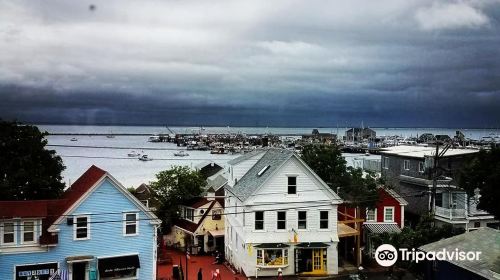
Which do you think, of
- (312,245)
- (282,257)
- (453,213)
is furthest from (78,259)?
(453,213)

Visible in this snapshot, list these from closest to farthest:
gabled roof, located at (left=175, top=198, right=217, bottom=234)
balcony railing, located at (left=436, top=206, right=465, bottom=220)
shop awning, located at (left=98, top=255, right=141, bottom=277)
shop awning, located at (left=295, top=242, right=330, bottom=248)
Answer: shop awning, located at (left=98, top=255, right=141, bottom=277) < shop awning, located at (left=295, top=242, right=330, bottom=248) < balcony railing, located at (left=436, top=206, right=465, bottom=220) < gabled roof, located at (left=175, top=198, right=217, bottom=234)

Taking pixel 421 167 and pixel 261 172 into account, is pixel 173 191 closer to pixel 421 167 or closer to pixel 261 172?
pixel 261 172

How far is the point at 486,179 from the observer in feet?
123

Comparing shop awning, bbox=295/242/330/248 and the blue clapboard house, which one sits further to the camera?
shop awning, bbox=295/242/330/248

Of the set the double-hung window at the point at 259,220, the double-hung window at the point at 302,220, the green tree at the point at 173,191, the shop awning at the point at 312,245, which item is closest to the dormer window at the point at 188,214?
the green tree at the point at 173,191

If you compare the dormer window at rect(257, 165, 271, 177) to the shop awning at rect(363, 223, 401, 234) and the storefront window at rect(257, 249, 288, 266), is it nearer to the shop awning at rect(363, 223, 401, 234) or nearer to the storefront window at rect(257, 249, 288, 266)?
the storefront window at rect(257, 249, 288, 266)

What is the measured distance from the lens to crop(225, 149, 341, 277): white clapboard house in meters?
39.6

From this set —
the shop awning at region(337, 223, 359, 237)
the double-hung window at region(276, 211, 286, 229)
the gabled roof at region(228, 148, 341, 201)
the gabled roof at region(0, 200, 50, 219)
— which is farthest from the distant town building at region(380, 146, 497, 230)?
the gabled roof at region(0, 200, 50, 219)

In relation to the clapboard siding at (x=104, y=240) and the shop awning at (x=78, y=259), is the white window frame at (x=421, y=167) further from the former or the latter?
the shop awning at (x=78, y=259)

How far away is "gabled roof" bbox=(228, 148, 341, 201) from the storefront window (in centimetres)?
426

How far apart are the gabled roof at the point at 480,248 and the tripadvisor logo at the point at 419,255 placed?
24cm

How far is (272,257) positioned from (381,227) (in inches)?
497

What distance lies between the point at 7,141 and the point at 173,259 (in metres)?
16.9

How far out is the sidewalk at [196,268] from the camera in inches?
1580
